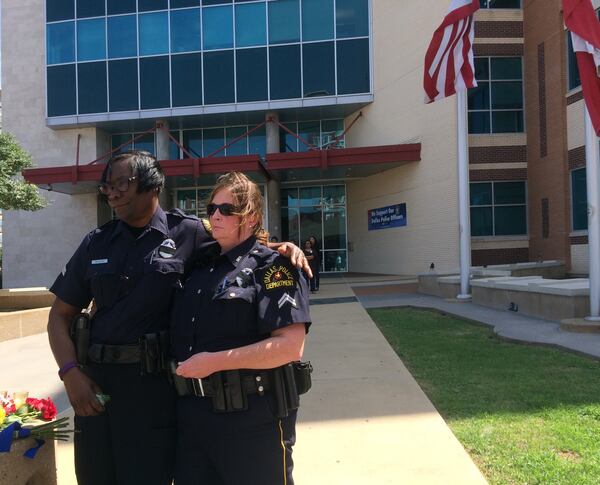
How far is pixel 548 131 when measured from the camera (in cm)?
1692

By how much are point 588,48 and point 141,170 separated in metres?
7.54

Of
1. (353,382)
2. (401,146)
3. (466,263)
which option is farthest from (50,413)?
(401,146)

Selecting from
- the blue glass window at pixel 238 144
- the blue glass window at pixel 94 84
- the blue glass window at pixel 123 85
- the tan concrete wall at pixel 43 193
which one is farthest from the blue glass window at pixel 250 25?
the tan concrete wall at pixel 43 193

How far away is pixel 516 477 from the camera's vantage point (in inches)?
127

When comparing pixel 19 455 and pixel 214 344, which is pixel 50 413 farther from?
pixel 214 344

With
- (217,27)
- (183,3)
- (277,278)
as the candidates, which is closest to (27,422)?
(277,278)

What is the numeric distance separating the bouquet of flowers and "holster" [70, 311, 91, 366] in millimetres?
370

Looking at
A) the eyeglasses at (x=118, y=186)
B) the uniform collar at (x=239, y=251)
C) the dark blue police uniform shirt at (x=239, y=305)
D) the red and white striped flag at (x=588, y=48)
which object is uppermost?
the red and white striped flag at (x=588, y=48)

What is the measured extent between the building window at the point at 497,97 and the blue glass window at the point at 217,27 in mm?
10520

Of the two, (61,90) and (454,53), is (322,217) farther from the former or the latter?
(454,53)

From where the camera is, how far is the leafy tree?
12.6 meters

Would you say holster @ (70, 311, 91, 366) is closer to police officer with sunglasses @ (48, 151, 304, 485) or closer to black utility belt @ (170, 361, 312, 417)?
police officer with sunglasses @ (48, 151, 304, 485)

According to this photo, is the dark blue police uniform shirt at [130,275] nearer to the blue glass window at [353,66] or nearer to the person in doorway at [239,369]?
the person in doorway at [239,369]

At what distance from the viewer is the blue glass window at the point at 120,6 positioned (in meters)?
22.5
